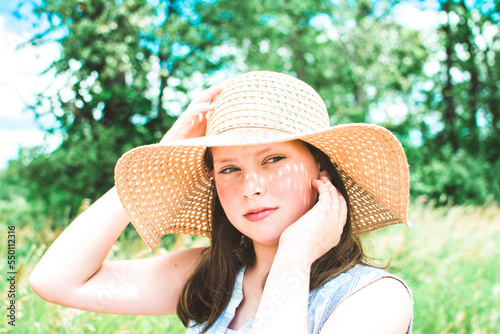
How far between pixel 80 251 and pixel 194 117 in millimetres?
716

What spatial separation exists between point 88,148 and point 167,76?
2.00 metres

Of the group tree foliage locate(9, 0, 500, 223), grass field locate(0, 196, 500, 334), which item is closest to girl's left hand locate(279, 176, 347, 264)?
grass field locate(0, 196, 500, 334)

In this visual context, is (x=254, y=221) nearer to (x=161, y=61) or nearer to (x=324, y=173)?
(x=324, y=173)

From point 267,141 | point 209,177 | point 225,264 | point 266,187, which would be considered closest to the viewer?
point 267,141

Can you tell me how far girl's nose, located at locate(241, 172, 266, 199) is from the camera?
1.37m

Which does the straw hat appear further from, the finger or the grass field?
the grass field

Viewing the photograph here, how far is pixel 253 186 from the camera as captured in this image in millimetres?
1371

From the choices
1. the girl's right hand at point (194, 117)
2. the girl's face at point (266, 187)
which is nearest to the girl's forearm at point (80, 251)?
the girl's right hand at point (194, 117)

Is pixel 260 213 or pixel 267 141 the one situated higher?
pixel 267 141

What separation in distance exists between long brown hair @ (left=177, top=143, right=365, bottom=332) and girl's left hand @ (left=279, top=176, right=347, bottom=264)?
142 mm

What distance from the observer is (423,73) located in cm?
1584

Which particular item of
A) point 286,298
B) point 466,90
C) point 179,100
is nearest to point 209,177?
point 286,298

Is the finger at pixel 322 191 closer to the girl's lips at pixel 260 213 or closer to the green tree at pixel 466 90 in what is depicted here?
the girl's lips at pixel 260 213

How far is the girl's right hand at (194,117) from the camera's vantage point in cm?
171
